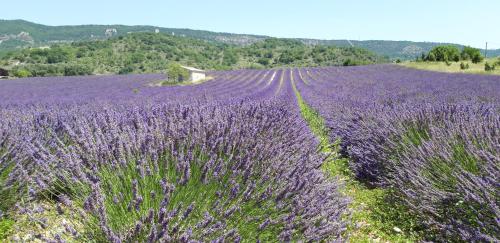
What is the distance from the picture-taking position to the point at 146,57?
240 ft

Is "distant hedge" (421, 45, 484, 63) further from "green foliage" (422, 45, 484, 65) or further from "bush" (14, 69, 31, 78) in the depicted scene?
"bush" (14, 69, 31, 78)

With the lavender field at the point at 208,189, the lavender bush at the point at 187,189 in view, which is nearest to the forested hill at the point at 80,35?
the lavender field at the point at 208,189

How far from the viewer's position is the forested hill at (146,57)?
56469mm

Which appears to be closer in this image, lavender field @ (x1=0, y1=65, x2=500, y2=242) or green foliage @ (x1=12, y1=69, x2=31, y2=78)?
lavender field @ (x1=0, y1=65, x2=500, y2=242)

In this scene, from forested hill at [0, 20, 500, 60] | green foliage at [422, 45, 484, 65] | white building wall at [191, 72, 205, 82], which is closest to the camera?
white building wall at [191, 72, 205, 82]

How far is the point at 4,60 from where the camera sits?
6197 centimetres

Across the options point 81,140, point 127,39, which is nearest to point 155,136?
point 81,140

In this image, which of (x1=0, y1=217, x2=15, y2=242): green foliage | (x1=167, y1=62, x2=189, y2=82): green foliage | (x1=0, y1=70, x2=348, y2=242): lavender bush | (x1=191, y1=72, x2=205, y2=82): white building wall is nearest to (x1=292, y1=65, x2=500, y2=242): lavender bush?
(x1=0, y1=70, x2=348, y2=242): lavender bush

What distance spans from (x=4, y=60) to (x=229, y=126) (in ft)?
234

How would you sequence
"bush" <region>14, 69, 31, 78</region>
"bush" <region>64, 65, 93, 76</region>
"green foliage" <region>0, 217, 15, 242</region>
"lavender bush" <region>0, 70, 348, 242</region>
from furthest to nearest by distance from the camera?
"bush" <region>64, 65, 93, 76</region> → "bush" <region>14, 69, 31, 78</region> → "green foliage" <region>0, 217, 15, 242</region> → "lavender bush" <region>0, 70, 348, 242</region>

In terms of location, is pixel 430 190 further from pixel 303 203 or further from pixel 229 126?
pixel 229 126

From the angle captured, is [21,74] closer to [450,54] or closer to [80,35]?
[450,54]

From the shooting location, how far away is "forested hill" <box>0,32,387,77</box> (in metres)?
56.5

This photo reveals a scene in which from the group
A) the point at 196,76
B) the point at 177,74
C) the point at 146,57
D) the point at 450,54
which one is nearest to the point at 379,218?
the point at 177,74
